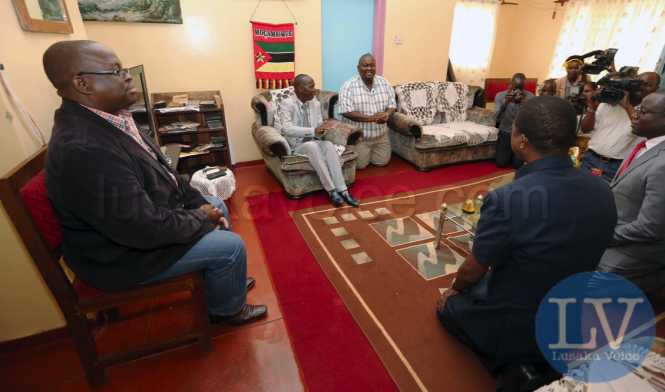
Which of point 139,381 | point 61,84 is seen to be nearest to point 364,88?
point 61,84

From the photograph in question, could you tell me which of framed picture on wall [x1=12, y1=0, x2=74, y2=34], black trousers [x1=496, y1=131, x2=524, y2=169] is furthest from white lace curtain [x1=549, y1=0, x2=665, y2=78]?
framed picture on wall [x1=12, y1=0, x2=74, y2=34]

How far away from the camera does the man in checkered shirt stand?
11.4 ft

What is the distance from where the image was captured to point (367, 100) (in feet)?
11.6

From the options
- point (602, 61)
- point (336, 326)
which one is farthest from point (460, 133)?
point (336, 326)

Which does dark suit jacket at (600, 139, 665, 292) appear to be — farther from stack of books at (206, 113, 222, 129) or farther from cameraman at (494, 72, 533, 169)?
stack of books at (206, 113, 222, 129)

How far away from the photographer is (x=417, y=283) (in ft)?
6.26

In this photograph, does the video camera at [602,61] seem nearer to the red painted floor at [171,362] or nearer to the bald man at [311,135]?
the bald man at [311,135]

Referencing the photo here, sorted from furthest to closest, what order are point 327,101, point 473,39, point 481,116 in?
point 473,39 → point 481,116 → point 327,101

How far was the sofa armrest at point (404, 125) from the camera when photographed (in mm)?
3535

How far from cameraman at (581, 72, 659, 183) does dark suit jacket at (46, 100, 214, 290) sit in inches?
107

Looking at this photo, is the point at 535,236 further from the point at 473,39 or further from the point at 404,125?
the point at 473,39

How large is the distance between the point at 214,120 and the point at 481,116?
3274 mm

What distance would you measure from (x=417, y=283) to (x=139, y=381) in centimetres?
147

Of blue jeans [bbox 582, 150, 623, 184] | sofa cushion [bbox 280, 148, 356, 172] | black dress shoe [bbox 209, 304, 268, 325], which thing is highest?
blue jeans [bbox 582, 150, 623, 184]
